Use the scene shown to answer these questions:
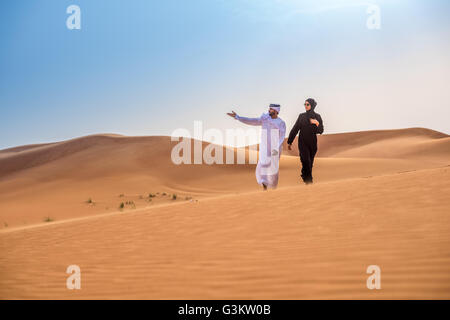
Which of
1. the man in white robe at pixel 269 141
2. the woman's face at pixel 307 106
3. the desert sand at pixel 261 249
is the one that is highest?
the woman's face at pixel 307 106

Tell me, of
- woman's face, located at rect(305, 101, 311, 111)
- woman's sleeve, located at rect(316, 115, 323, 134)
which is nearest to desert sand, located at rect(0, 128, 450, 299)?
woman's sleeve, located at rect(316, 115, 323, 134)

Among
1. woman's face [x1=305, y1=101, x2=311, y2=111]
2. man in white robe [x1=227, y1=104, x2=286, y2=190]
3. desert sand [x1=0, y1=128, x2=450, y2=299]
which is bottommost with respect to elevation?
desert sand [x1=0, y1=128, x2=450, y2=299]

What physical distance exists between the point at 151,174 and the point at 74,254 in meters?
23.9

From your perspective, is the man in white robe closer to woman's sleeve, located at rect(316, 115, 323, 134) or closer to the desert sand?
woman's sleeve, located at rect(316, 115, 323, 134)

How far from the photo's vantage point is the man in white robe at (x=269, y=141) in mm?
10445

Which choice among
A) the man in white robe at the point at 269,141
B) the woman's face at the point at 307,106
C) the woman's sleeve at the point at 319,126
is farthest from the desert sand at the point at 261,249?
the woman's face at the point at 307,106

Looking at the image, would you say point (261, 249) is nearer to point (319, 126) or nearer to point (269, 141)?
point (269, 141)

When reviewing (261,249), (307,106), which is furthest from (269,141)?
(261,249)

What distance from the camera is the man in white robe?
10.4m

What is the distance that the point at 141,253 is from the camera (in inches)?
194

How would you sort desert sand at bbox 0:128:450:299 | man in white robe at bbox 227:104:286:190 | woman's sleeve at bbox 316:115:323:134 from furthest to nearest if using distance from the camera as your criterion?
1. man in white robe at bbox 227:104:286:190
2. woman's sleeve at bbox 316:115:323:134
3. desert sand at bbox 0:128:450:299

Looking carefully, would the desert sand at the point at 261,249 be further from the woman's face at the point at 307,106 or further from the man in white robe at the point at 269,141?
the woman's face at the point at 307,106

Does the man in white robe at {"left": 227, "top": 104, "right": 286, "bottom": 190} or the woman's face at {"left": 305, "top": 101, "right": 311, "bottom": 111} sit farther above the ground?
the woman's face at {"left": 305, "top": 101, "right": 311, "bottom": 111}
